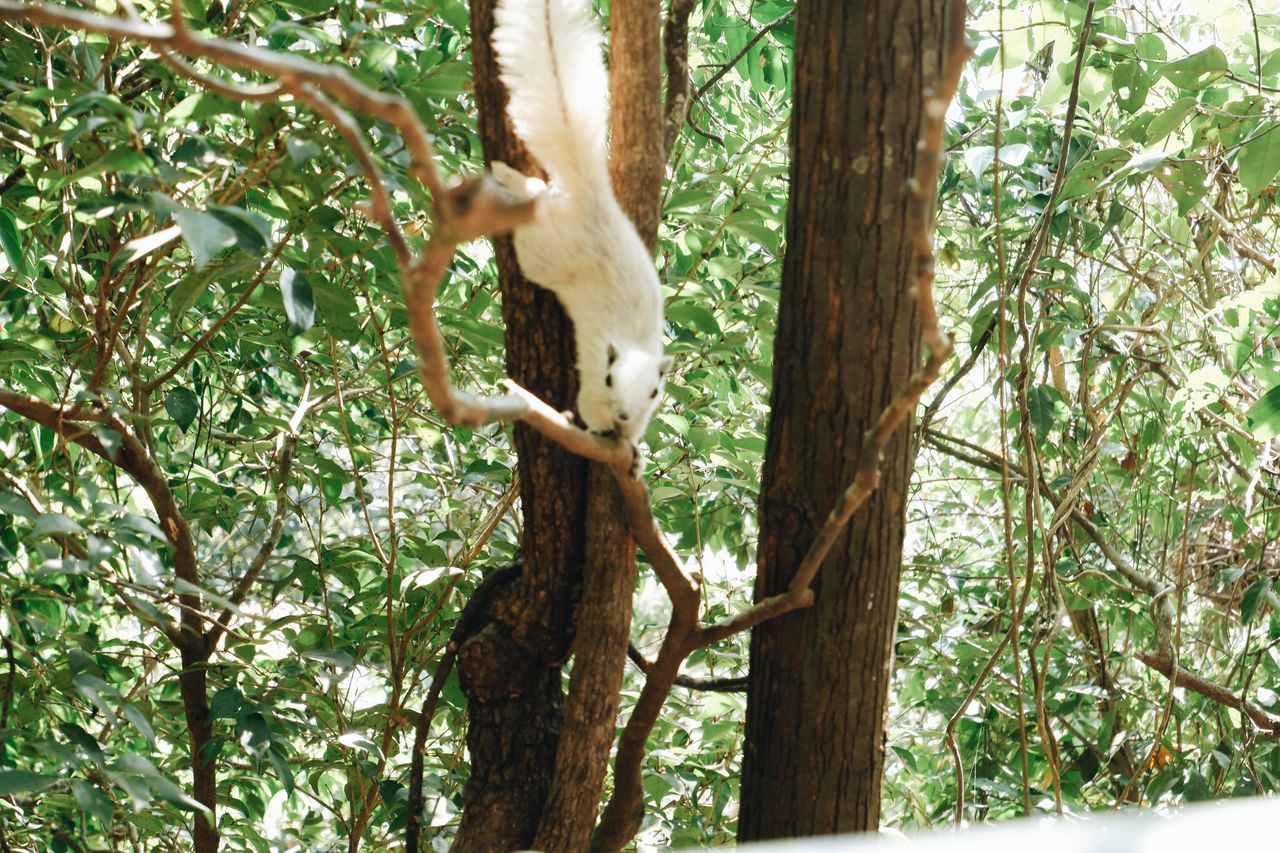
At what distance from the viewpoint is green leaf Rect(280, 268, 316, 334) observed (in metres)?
1.36

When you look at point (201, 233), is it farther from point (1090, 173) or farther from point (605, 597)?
point (1090, 173)

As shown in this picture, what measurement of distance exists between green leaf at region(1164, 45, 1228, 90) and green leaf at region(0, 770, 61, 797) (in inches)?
72.2

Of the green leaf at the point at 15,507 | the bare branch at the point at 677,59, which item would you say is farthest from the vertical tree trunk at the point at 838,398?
the green leaf at the point at 15,507

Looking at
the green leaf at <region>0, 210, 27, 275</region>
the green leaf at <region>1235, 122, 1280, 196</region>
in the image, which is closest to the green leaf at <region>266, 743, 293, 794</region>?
the green leaf at <region>0, 210, 27, 275</region>

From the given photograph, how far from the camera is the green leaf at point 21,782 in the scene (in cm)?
122

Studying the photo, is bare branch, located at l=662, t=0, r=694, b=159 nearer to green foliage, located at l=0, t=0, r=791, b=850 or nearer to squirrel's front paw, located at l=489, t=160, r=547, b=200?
green foliage, located at l=0, t=0, r=791, b=850

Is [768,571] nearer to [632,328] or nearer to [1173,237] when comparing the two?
[632,328]

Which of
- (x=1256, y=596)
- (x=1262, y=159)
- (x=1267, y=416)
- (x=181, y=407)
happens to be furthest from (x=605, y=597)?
(x=1256, y=596)

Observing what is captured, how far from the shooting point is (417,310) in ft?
2.77

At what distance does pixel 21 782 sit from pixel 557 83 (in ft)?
3.75

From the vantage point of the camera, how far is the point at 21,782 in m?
1.24

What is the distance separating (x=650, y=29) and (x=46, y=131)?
808mm

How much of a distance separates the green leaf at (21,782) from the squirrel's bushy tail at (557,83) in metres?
1.04

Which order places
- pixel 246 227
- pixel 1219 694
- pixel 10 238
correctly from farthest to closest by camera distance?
1. pixel 1219 694
2. pixel 10 238
3. pixel 246 227
